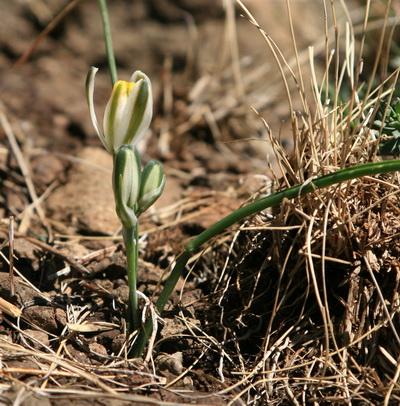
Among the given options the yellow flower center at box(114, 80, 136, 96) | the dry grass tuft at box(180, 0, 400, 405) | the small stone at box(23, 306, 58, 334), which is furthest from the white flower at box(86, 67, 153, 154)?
the small stone at box(23, 306, 58, 334)

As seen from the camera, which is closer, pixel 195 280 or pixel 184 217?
pixel 195 280

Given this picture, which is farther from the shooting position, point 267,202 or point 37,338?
point 37,338

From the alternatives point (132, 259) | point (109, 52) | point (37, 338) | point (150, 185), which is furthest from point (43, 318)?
point (109, 52)

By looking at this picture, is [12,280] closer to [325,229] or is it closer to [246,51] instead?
[325,229]

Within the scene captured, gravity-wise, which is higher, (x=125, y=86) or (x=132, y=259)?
(x=125, y=86)

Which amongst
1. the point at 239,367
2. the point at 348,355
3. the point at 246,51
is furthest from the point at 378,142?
the point at 246,51

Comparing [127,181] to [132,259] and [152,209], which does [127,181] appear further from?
[152,209]

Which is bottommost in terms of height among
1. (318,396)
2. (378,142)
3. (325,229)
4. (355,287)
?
(318,396)
